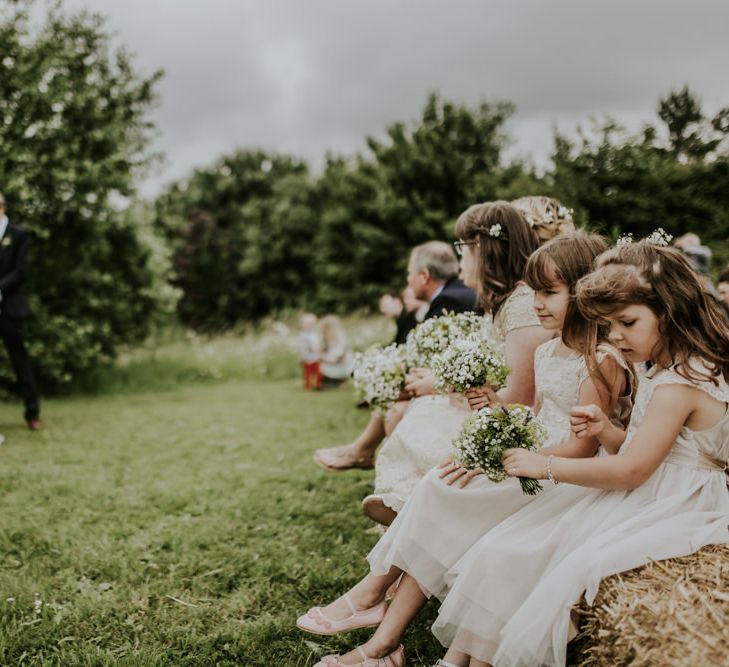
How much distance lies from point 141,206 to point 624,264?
1091 cm

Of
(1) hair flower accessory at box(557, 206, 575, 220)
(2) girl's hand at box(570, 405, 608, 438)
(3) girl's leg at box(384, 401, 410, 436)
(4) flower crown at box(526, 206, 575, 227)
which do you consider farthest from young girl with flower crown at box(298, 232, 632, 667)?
(3) girl's leg at box(384, 401, 410, 436)

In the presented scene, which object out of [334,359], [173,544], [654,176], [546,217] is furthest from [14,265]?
[654,176]

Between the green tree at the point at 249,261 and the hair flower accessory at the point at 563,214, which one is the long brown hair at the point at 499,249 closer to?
the hair flower accessory at the point at 563,214

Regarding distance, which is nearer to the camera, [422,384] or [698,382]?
[698,382]

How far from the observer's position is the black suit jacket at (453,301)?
15.5ft

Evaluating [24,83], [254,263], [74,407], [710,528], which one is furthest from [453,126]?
[710,528]

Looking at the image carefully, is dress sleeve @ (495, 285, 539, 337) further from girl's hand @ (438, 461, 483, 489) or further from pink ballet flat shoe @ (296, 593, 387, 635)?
pink ballet flat shoe @ (296, 593, 387, 635)

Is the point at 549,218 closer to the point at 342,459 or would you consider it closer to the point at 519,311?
the point at 519,311

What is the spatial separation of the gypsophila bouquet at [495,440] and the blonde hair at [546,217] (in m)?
1.71

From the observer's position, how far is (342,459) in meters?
4.76

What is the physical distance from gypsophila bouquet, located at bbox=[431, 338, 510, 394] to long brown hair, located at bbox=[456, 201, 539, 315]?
0.71m

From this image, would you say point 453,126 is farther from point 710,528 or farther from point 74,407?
point 710,528

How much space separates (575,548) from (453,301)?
8.48 feet

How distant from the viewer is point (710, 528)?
2.37 m
